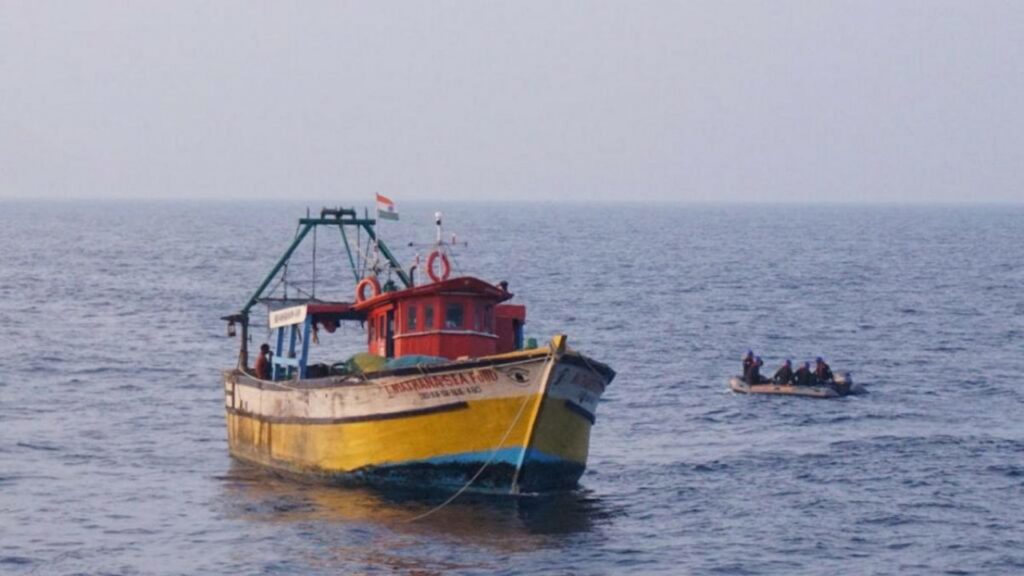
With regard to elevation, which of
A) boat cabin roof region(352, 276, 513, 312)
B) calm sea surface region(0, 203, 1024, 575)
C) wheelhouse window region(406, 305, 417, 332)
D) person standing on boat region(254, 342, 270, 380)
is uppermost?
boat cabin roof region(352, 276, 513, 312)

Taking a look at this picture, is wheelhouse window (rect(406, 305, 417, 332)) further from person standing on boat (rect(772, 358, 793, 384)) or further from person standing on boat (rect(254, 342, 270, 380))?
person standing on boat (rect(772, 358, 793, 384))

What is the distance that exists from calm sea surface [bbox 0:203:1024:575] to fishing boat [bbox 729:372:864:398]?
615 millimetres

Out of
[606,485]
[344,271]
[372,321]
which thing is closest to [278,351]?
[372,321]

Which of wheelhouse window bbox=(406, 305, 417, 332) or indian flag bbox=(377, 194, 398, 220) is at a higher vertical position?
indian flag bbox=(377, 194, 398, 220)

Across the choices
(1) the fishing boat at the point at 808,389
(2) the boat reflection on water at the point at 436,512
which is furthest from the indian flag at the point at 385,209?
(1) the fishing boat at the point at 808,389

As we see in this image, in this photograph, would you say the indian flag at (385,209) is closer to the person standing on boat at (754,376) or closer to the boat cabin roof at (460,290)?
the boat cabin roof at (460,290)

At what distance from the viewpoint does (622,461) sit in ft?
140

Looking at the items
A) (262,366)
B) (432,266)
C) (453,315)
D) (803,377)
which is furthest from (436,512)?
(803,377)

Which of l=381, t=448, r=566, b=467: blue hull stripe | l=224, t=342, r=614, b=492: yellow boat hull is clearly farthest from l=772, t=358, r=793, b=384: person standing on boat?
l=381, t=448, r=566, b=467: blue hull stripe

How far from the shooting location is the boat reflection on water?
→ 1341 inches

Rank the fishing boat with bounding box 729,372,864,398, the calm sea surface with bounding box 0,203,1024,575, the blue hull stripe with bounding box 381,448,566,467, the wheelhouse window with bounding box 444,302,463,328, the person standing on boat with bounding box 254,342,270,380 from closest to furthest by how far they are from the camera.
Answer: the calm sea surface with bounding box 0,203,1024,575 < the blue hull stripe with bounding box 381,448,566,467 < the wheelhouse window with bounding box 444,302,463,328 < the person standing on boat with bounding box 254,342,270,380 < the fishing boat with bounding box 729,372,864,398

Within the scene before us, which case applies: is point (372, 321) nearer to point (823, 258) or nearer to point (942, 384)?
point (942, 384)

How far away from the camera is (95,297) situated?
92188 mm

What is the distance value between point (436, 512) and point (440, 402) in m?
2.29
